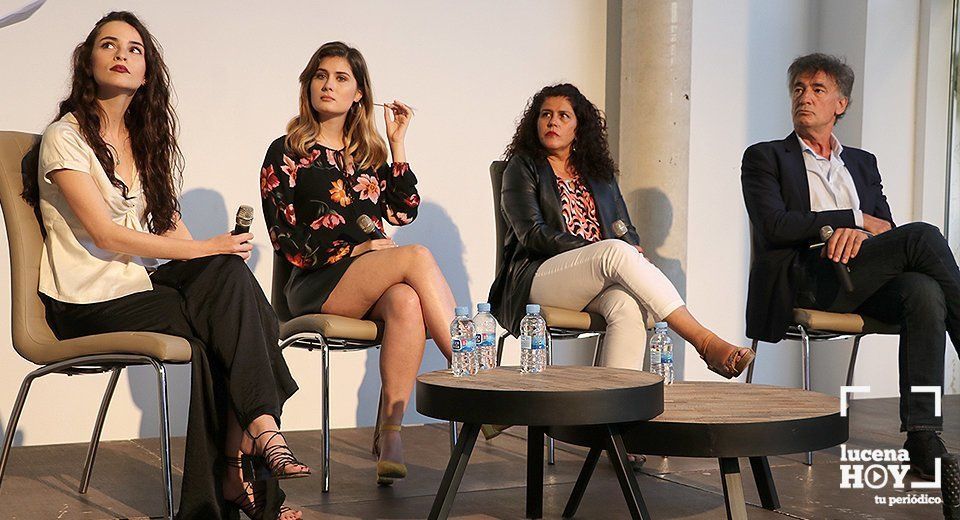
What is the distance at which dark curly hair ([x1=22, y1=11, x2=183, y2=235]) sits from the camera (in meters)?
2.81

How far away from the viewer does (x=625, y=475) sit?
241cm

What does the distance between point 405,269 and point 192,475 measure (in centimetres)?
95

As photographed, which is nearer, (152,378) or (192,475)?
(192,475)

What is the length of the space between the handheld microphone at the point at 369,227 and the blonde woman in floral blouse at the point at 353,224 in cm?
4

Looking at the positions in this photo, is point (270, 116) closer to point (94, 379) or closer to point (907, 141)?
point (94, 379)

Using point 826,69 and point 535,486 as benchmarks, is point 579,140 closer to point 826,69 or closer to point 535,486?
point 826,69

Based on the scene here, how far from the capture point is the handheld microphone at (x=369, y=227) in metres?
3.37

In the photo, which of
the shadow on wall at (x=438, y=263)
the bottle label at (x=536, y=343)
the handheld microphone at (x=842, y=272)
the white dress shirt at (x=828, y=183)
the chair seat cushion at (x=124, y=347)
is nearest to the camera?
the chair seat cushion at (x=124, y=347)

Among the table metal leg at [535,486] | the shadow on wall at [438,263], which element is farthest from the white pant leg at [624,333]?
the shadow on wall at [438,263]

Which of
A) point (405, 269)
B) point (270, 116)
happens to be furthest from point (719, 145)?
point (405, 269)

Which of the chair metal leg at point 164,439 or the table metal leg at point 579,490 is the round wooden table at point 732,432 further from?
the chair metal leg at point 164,439

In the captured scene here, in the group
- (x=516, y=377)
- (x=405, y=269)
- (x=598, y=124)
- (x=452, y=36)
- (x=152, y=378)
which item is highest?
(x=452, y=36)

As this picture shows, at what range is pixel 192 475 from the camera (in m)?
2.51

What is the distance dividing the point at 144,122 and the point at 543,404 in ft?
4.50
